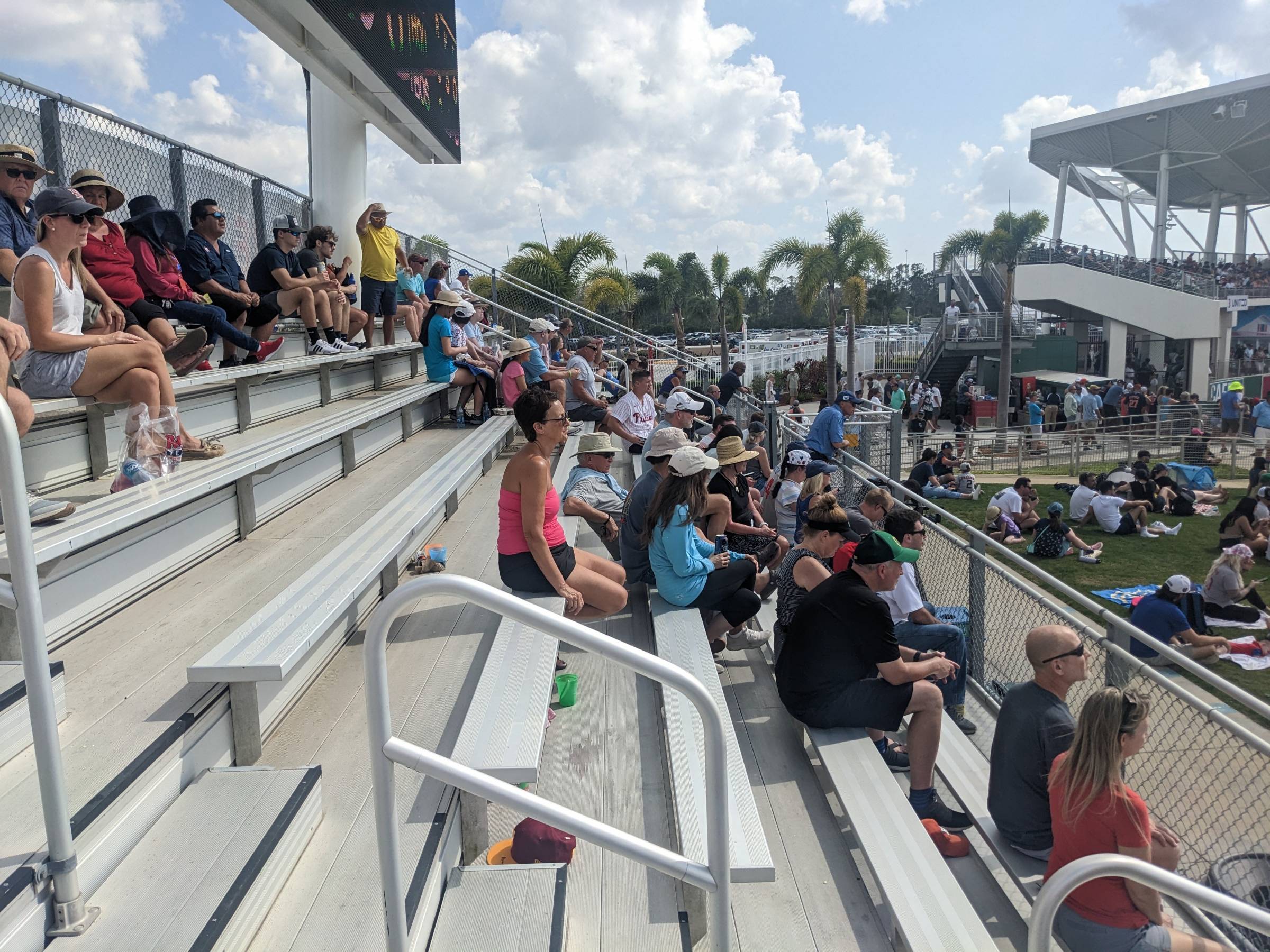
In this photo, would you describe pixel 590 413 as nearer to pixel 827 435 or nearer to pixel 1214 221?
pixel 827 435

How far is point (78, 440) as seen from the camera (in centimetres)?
450

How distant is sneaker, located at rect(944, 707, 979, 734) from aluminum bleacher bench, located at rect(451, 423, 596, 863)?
104 inches

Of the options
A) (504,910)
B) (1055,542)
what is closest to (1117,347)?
(1055,542)

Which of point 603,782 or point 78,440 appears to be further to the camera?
point 78,440

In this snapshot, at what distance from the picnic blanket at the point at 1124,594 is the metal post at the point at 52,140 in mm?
11470

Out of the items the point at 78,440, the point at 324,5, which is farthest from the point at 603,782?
the point at 324,5

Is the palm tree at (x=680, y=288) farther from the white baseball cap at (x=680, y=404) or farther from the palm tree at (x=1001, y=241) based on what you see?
the white baseball cap at (x=680, y=404)

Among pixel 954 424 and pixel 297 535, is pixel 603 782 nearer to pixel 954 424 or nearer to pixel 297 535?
pixel 297 535

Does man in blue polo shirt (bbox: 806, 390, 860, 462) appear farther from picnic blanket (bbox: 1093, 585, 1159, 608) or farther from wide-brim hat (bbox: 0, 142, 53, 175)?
wide-brim hat (bbox: 0, 142, 53, 175)

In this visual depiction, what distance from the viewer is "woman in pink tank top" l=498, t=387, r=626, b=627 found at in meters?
4.36

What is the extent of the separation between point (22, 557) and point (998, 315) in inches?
1522

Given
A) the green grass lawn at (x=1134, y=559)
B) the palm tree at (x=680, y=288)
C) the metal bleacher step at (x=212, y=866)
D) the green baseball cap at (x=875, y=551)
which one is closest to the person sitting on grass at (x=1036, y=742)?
the green baseball cap at (x=875, y=551)

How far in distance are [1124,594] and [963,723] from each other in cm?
717

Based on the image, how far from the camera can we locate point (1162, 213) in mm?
49406
